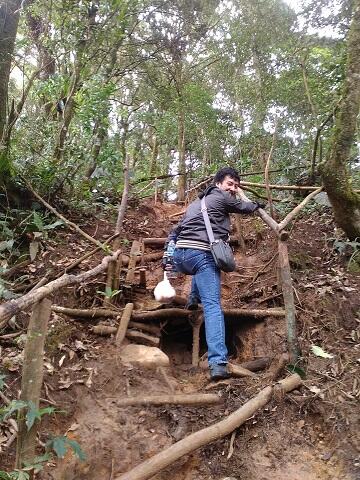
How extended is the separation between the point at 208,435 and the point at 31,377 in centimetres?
177

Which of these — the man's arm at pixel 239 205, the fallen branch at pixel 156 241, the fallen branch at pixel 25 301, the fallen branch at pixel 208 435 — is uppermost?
the man's arm at pixel 239 205

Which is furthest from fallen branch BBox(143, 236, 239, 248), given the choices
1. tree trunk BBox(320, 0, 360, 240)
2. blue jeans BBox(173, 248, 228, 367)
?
blue jeans BBox(173, 248, 228, 367)

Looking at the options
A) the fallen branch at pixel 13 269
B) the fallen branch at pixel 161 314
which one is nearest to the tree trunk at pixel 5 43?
the fallen branch at pixel 13 269

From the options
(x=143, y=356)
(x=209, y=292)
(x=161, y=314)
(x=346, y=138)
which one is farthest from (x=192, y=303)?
(x=346, y=138)

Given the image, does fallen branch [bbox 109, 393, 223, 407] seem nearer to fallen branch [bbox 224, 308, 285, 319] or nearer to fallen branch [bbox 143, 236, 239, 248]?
fallen branch [bbox 224, 308, 285, 319]

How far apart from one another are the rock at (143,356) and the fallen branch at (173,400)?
1.96 feet

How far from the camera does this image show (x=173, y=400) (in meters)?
4.43

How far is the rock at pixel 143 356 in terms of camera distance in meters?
5.02

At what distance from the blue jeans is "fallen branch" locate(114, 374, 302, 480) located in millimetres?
718

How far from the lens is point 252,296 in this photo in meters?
6.38

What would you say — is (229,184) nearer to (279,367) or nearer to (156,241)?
(279,367)

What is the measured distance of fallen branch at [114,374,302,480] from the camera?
3385mm

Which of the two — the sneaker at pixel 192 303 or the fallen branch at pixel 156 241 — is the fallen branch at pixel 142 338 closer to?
the sneaker at pixel 192 303

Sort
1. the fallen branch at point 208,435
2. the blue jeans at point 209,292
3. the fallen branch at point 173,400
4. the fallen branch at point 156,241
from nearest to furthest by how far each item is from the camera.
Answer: the fallen branch at point 208,435 → the fallen branch at point 173,400 → the blue jeans at point 209,292 → the fallen branch at point 156,241
